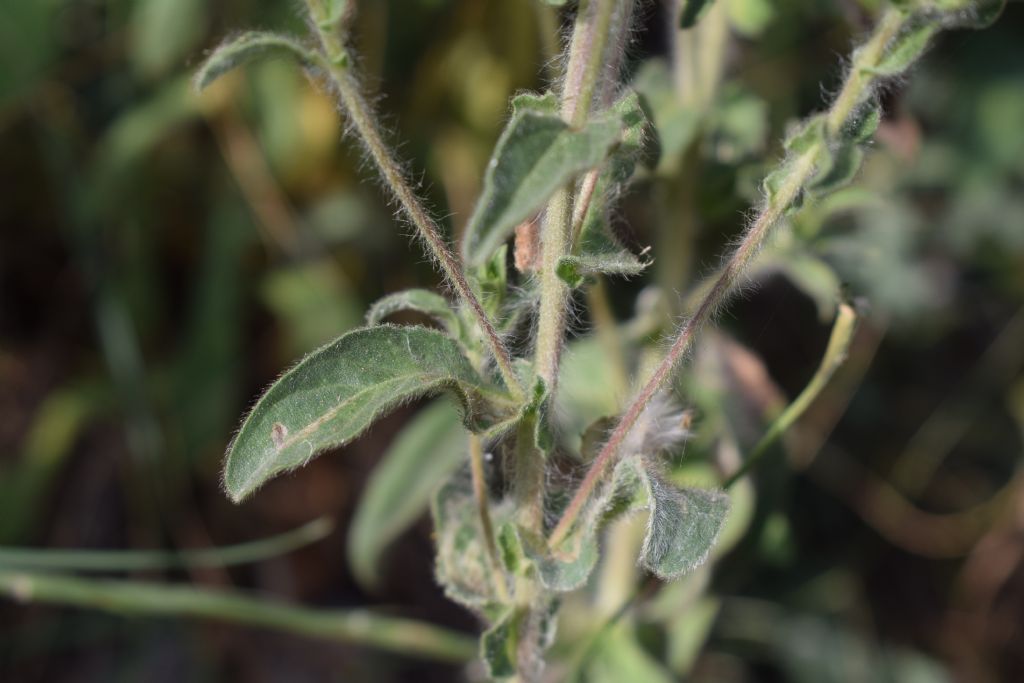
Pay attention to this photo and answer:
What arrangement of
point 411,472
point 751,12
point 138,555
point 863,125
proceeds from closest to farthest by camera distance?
point 863,125
point 751,12
point 138,555
point 411,472

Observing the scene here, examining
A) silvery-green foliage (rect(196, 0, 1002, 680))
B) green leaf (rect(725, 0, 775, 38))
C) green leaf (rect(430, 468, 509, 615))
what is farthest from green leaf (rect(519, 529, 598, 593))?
green leaf (rect(725, 0, 775, 38))

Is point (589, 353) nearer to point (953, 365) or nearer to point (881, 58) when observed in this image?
point (881, 58)

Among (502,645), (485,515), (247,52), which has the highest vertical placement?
(247,52)

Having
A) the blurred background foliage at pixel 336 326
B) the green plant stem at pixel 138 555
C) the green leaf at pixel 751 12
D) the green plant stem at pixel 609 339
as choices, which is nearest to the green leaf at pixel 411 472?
the green plant stem at pixel 138 555

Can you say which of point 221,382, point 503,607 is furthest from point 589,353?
point 221,382

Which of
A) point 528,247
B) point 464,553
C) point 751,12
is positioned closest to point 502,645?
point 464,553

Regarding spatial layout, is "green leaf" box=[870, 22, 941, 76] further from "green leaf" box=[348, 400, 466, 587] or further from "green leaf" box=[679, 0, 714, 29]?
"green leaf" box=[348, 400, 466, 587]

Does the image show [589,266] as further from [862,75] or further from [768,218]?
[862,75]
